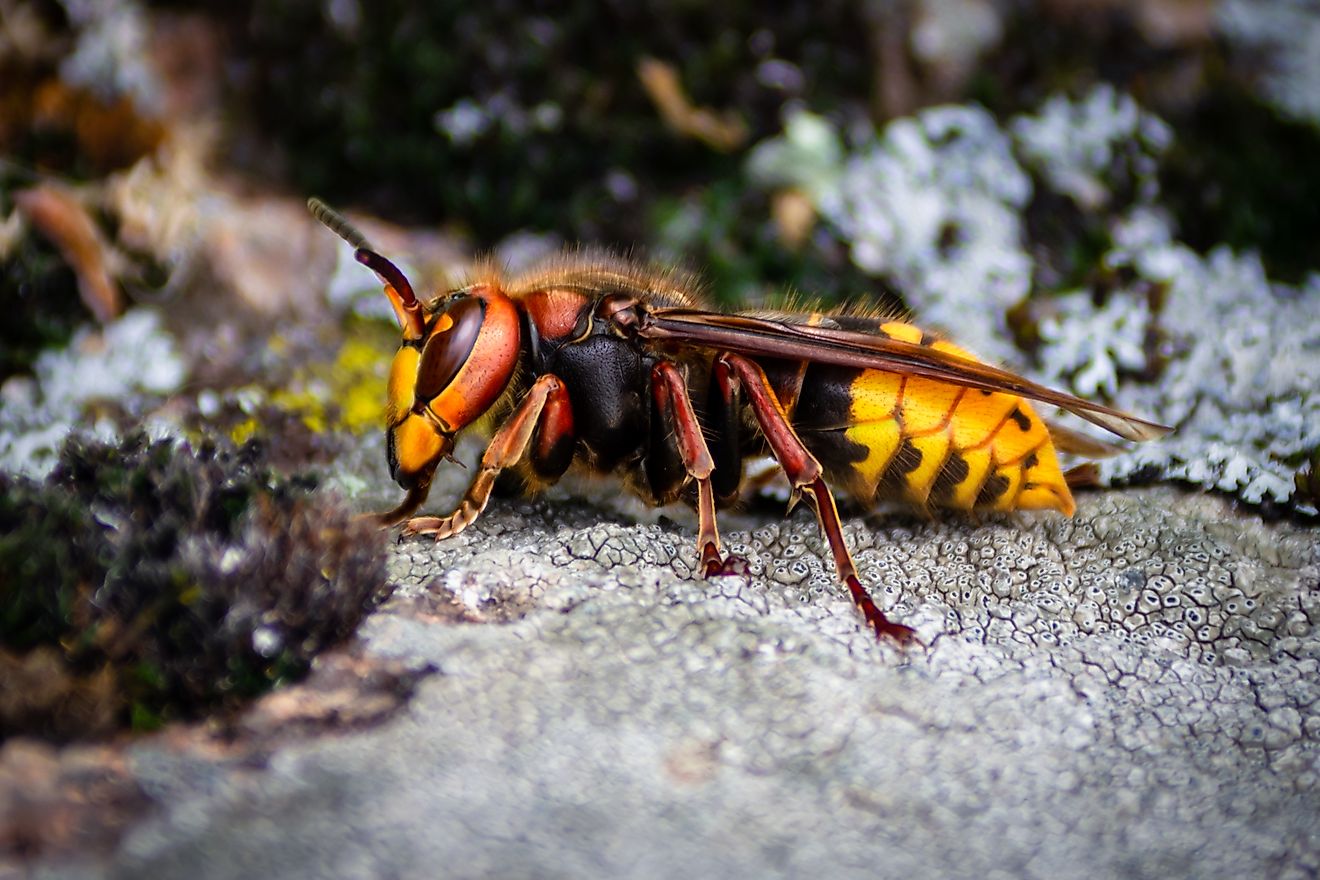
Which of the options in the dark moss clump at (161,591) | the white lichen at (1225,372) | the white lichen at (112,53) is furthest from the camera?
the white lichen at (112,53)

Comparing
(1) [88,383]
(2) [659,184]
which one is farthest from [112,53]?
(2) [659,184]

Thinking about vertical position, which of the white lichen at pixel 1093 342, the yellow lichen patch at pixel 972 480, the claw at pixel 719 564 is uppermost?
the white lichen at pixel 1093 342

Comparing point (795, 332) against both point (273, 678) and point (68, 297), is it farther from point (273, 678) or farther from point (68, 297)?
point (68, 297)

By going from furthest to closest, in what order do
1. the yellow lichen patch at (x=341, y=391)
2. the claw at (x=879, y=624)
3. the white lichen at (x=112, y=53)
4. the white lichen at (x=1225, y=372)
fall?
1. the white lichen at (x=112, y=53)
2. the yellow lichen patch at (x=341, y=391)
3. the white lichen at (x=1225, y=372)
4. the claw at (x=879, y=624)

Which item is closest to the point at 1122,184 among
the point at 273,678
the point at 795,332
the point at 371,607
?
the point at 795,332

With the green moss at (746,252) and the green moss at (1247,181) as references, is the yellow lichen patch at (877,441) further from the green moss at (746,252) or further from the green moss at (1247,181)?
the green moss at (1247,181)

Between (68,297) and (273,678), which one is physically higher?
(68,297)

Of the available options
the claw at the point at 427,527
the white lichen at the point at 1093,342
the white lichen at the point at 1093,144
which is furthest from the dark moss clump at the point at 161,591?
the white lichen at the point at 1093,144
